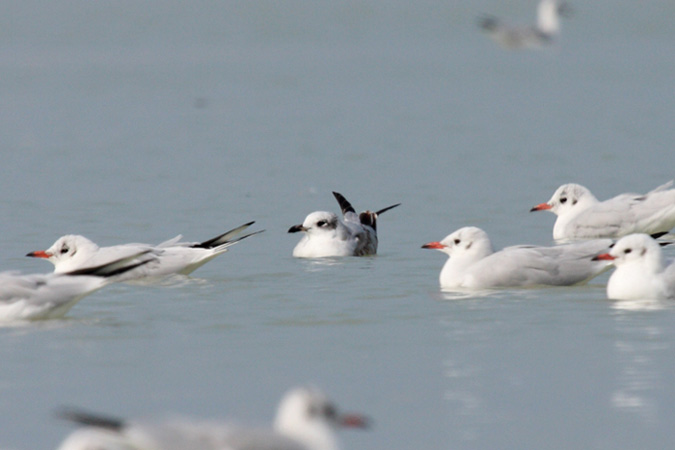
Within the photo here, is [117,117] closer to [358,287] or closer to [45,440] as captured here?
[358,287]

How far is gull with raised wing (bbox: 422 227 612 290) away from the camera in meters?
13.5

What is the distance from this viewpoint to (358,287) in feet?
45.8

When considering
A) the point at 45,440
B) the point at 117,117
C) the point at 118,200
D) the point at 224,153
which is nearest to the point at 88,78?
the point at 117,117

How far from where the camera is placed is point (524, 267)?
13.6 metres

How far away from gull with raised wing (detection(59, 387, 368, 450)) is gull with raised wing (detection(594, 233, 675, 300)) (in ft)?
20.0

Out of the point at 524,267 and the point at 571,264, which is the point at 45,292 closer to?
the point at 524,267

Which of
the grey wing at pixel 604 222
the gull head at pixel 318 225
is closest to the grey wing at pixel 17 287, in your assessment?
the gull head at pixel 318 225

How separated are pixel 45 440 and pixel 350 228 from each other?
890 centimetres

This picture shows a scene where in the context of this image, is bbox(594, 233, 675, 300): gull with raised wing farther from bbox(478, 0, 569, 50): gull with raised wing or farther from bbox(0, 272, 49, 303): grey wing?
bbox(478, 0, 569, 50): gull with raised wing

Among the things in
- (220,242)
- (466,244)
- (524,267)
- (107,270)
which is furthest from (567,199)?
(107,270)

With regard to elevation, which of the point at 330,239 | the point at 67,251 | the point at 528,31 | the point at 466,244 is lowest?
the point at 466,244

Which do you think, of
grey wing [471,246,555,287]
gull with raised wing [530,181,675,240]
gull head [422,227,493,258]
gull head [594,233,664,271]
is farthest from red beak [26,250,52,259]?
gull with raised wing [530,181,675,240]

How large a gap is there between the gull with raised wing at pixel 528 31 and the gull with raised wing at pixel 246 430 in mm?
40804

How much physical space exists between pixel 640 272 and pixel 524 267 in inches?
51.3
